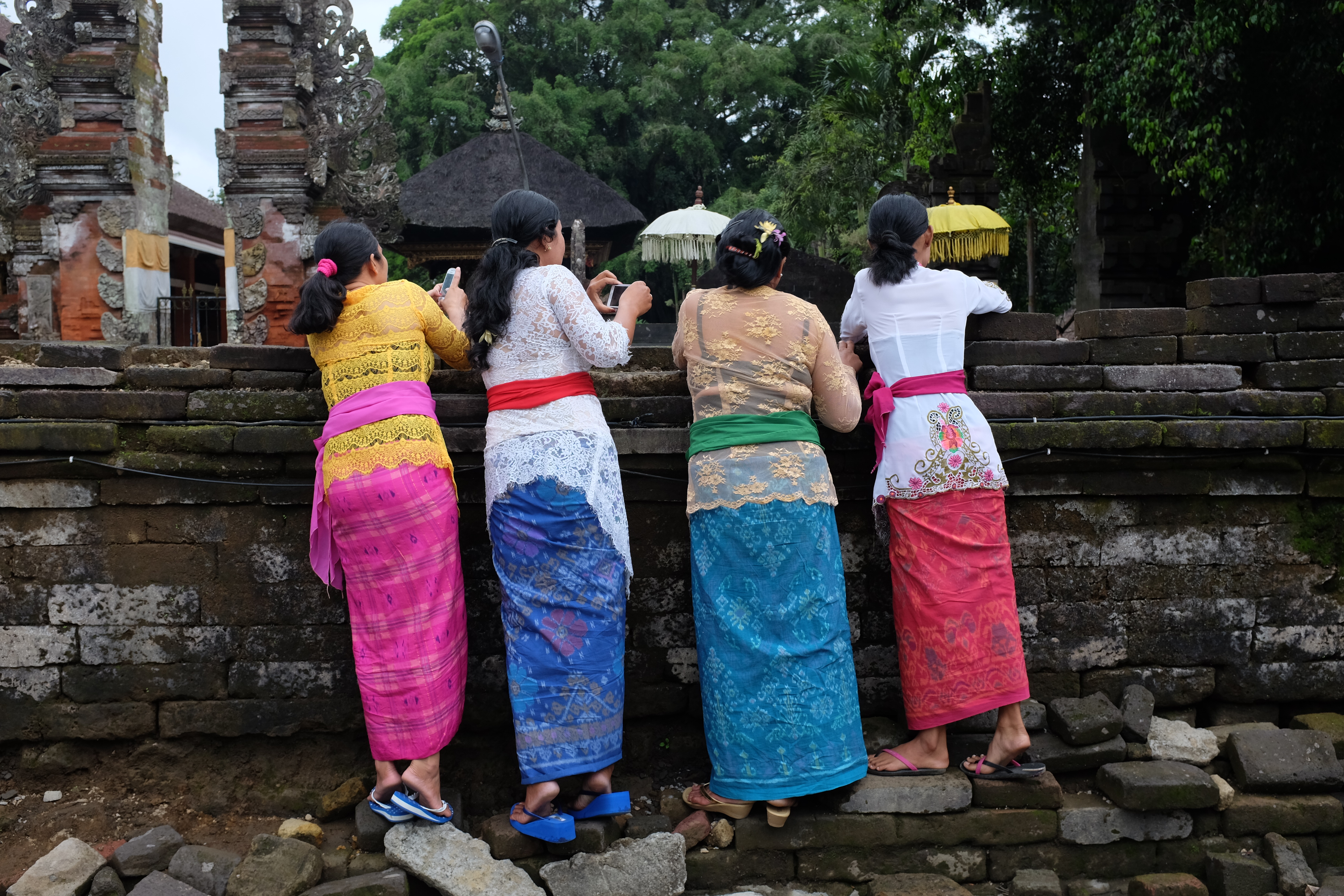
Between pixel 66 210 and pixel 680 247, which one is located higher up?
pixel 680 247

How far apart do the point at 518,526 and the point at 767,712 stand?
1020 mm

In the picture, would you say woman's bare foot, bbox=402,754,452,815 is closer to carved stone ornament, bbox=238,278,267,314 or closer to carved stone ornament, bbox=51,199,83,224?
carved stone ornament, bbox=238,278,267,314

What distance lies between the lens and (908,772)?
135 inches

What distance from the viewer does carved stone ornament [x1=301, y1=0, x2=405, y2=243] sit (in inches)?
381

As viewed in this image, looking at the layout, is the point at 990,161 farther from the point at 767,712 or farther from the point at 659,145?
the point at 659,145

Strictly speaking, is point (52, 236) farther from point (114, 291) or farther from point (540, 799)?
point (540, 799)

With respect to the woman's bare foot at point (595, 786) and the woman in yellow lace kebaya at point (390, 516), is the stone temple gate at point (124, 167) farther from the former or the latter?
the woman's bare foot at point (595, 786)

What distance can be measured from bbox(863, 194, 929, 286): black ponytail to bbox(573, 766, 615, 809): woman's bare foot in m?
1.96

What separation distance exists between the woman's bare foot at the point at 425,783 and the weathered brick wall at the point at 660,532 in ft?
1.88

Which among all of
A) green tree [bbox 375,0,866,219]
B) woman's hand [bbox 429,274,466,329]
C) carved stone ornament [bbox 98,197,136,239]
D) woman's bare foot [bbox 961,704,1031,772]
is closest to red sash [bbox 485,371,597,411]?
woman's hand [bbox 429,274,466,329]

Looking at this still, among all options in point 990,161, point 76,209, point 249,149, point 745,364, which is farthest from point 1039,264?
point 745,364

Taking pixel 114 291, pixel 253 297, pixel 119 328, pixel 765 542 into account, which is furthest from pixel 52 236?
pixel 765 542

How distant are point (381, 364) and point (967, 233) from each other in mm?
10408

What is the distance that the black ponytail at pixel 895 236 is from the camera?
135 inches
